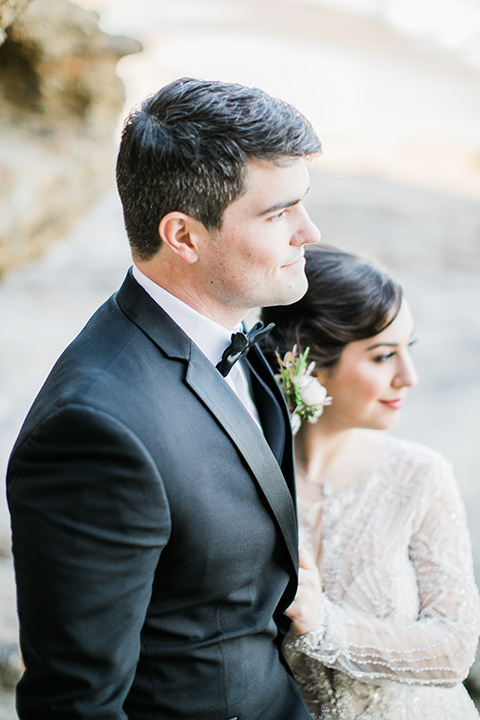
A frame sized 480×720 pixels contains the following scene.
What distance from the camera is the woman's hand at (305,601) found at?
1.64 m

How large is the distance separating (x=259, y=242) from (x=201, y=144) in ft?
0.76

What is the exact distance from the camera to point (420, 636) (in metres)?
1.74

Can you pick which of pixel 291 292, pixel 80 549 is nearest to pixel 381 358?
pixel 291 292

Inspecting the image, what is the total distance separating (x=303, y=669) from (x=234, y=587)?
0.74 metres

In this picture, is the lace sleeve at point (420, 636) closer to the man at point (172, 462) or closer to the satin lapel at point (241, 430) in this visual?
the man at point (172, 462)

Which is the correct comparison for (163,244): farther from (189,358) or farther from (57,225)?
(57,225)

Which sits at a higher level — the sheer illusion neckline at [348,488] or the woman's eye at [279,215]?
the woman's eye at [279,215]

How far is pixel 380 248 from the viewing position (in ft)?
29.4

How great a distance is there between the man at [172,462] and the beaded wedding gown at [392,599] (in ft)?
1.02

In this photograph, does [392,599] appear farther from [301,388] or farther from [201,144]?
[201,144]

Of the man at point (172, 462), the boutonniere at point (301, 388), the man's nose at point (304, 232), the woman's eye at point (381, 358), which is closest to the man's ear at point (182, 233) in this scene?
the man at point (172, 462)

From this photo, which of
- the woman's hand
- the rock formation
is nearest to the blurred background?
the rock formation

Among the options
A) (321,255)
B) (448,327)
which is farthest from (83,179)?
(448,327)

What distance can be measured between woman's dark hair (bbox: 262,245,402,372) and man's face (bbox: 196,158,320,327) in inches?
→ 23.9
